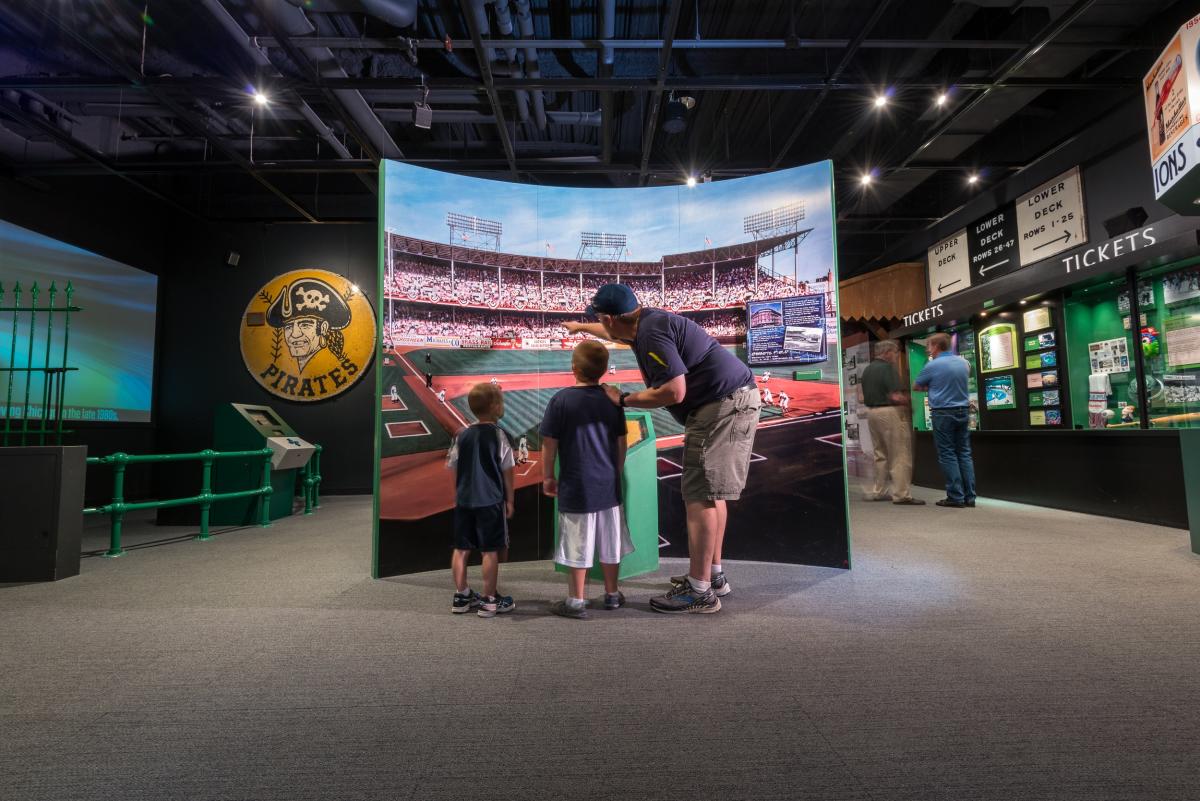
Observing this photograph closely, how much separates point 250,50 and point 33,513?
173 inches

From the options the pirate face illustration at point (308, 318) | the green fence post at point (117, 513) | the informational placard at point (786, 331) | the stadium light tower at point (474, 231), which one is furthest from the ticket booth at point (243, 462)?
the informational placard at point (786, 331)

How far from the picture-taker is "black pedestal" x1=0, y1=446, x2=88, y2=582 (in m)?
3.27

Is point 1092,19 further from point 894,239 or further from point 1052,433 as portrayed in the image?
point 894,239

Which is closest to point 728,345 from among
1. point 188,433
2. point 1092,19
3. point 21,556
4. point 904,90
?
point 904,90

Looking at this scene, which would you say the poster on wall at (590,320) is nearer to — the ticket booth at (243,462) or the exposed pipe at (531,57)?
the exposed pipe at (531,57)

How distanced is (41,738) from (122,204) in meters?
8.69

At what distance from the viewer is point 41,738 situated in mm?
1471

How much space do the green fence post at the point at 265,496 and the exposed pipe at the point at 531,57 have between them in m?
4.82

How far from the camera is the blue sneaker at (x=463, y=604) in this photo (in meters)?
2.61

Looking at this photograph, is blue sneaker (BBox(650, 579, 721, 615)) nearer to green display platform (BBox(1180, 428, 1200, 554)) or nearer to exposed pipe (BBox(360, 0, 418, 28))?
green display platform (BBox(1180, 428, 1200, 554))

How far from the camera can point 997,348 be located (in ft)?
23.6

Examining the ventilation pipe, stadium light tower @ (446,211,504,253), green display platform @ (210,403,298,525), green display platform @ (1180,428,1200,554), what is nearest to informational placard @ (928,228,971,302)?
green display platform @ (1180,428,1200,554)

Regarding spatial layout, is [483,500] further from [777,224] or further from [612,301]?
[777,224]

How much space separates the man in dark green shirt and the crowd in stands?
3.63 m
